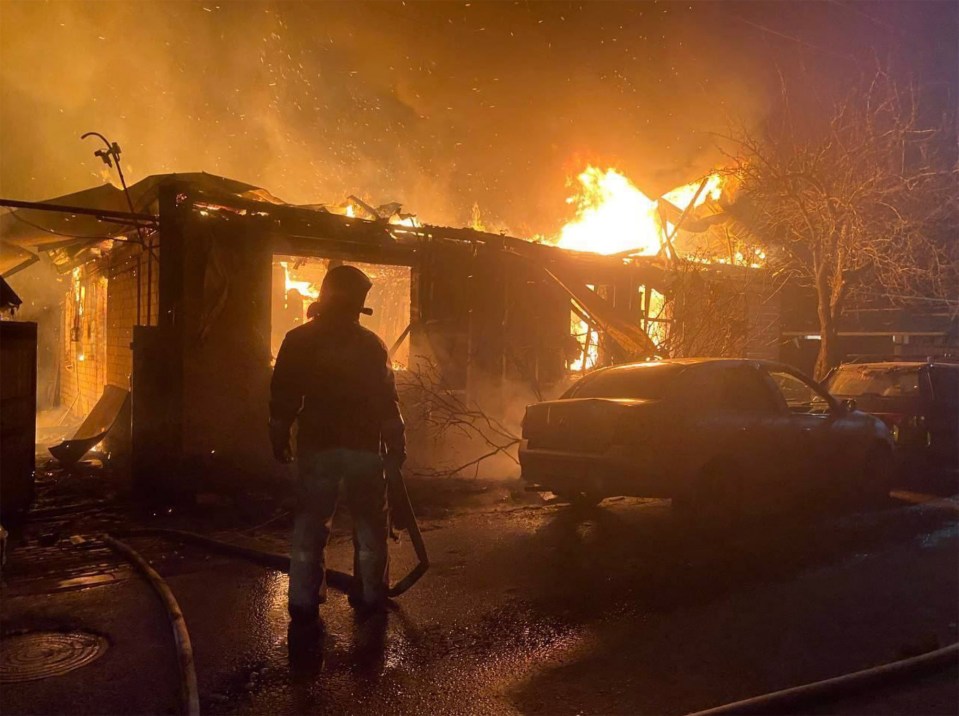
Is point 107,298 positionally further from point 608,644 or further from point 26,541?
point 608,644

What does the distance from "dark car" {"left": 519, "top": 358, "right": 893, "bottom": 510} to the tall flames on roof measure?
7.55 meters

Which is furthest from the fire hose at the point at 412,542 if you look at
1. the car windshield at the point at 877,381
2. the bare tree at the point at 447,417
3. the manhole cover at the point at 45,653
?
the car windshield at the point at 877,381

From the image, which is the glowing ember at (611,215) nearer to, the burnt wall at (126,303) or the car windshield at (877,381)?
the car windshield at (877,381)

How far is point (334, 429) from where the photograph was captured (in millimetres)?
4008

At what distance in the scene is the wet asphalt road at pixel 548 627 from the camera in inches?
125

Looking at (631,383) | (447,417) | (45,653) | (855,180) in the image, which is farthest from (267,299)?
(855,180)

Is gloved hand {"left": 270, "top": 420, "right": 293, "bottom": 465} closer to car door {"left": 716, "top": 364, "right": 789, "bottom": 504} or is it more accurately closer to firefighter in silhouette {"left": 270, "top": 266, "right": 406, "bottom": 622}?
firefighter in silhouette {"left": 270, "top": 266, "right": 406, "bottom": 622}

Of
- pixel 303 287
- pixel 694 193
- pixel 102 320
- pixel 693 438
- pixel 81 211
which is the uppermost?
pixel 694 193

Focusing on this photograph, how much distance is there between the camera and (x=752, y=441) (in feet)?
21.2

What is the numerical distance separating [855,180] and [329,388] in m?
12.7

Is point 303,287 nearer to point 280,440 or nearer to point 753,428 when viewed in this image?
point 753,428

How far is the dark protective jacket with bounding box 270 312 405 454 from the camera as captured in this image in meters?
4.01

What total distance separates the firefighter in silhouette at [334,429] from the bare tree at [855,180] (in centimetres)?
1126

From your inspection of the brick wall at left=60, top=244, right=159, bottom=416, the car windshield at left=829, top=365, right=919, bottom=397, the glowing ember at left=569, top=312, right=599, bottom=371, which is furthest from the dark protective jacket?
the car windshield at left=829, top=365, right=919, bottom=397
